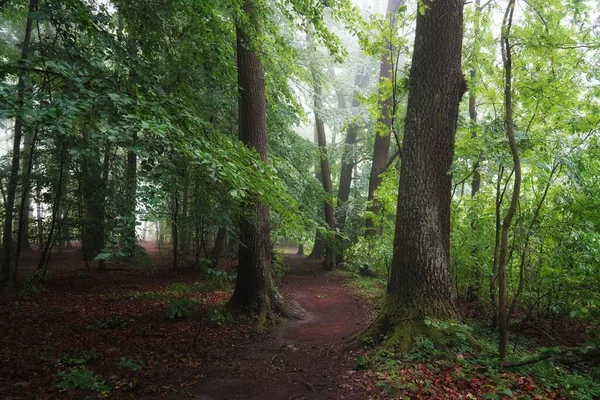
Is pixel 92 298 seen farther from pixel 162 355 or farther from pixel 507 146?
pixel 507 146

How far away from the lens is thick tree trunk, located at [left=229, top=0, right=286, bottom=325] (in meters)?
7.82

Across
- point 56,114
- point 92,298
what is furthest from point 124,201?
point 56,114

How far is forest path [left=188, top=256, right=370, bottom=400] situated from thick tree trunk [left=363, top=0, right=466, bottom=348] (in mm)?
929

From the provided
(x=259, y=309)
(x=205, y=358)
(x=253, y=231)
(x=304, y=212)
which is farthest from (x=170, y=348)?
(x=304, y=212)

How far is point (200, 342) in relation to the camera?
6.36 m

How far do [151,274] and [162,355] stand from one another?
326 inches

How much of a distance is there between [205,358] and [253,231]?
2883 millimetres

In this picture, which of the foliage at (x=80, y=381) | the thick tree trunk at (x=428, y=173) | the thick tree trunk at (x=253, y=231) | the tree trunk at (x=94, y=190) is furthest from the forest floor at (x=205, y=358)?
the tree trunk at (x=94, y=190)

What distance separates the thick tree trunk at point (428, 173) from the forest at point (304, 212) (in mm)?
28

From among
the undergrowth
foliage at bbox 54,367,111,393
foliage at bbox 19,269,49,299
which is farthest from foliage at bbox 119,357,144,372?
foliage at bbox 19,269,49,299

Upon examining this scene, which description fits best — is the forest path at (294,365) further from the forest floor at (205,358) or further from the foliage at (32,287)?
the foliage at (32,287)

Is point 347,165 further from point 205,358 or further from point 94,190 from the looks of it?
point 205,358

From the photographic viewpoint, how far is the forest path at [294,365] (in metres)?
4.36

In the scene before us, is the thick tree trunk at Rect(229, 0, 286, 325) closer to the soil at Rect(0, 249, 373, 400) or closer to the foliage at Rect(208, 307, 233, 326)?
the foliage at Rect(208, 307, 233, 326)
